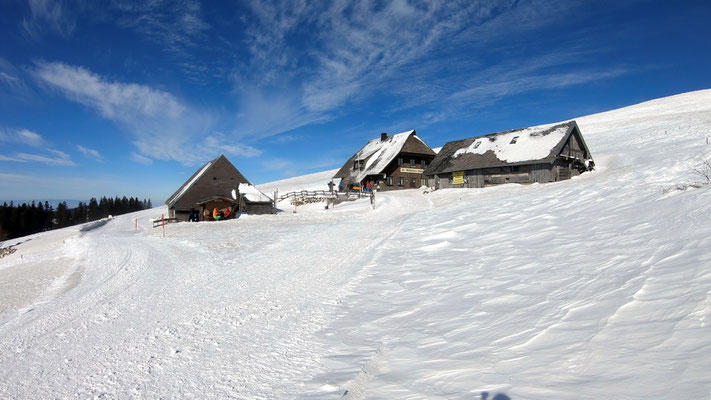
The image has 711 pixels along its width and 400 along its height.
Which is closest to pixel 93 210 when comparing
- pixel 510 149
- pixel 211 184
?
pixel 211 184

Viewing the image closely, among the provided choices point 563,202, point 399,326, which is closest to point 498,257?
point 399,326

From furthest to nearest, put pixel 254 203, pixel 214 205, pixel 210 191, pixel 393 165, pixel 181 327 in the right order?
pixel 393 165 → pixel 210 191 → pixel 254 203 → pixel 214 205 → pixel 181 327

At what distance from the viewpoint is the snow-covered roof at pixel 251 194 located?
41.3 m

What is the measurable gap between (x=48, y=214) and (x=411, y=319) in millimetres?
138836

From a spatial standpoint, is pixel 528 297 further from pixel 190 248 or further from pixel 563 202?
pixel 190 248

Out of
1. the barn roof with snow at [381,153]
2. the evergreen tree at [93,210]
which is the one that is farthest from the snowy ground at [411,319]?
the evergreen tree at [93,210]

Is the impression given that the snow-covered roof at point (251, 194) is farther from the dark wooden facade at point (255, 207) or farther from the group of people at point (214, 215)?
the group of people at point (214, 215)

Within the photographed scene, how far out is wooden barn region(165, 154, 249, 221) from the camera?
132 ft

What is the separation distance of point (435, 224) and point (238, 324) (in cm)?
1186

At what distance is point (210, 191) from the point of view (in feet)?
138

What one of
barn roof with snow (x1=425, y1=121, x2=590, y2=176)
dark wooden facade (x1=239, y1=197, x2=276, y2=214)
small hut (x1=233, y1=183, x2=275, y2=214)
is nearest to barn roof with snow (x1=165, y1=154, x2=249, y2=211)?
small hut (x1=233, y1=183, x2=275, y2=214)

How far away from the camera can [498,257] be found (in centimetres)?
908

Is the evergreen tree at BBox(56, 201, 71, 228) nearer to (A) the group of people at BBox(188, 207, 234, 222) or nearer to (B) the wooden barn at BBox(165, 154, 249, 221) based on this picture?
(B) the wooden barn at BBox(165, 154, 249, 221)

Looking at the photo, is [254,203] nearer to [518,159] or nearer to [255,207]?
[255,207]
